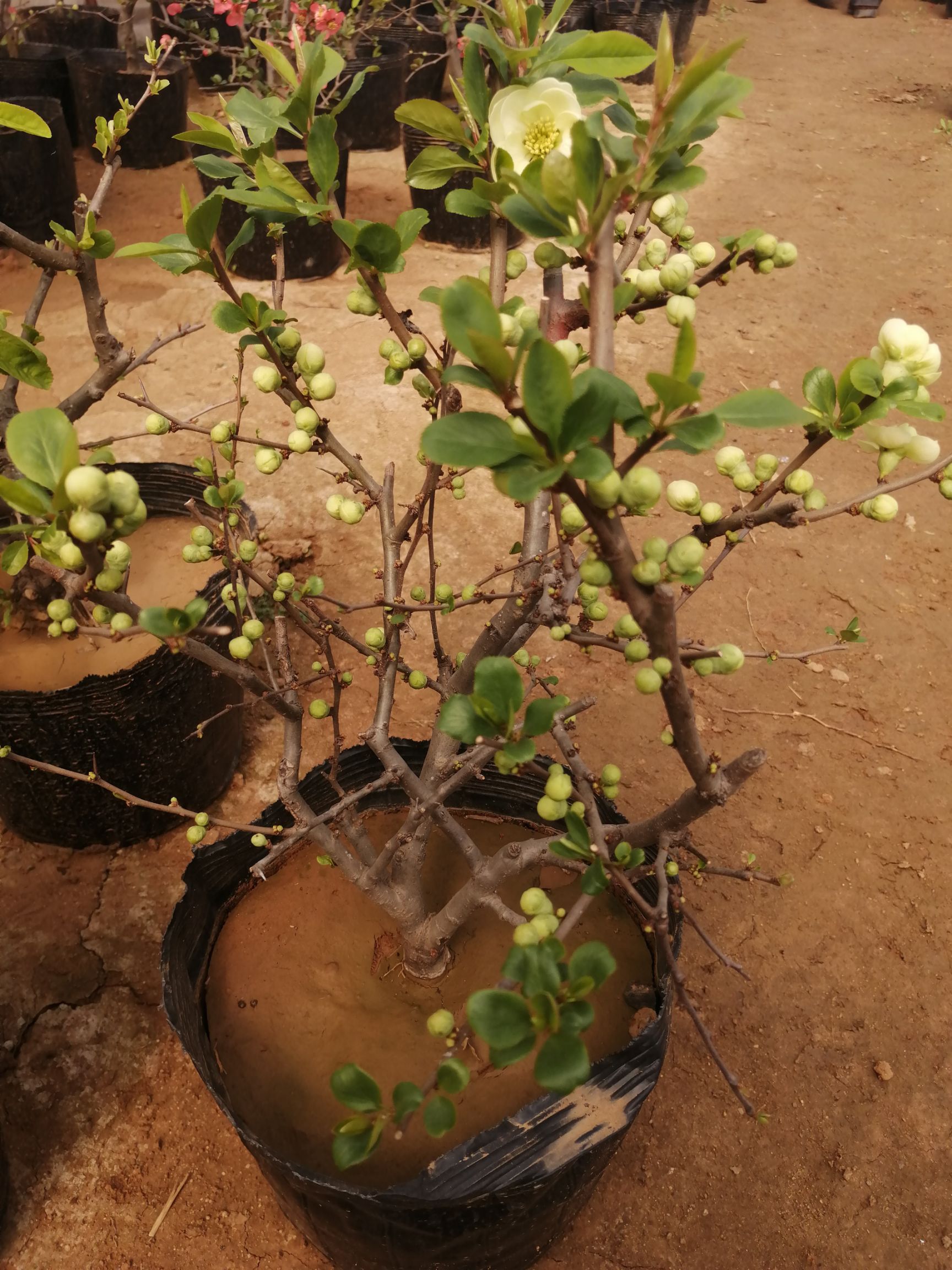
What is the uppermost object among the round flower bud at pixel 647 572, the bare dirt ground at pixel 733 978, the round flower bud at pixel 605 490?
the round flower bud at pixel 605 490

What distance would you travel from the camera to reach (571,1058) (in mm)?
605

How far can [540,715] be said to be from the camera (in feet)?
2.21

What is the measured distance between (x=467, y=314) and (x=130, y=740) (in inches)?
58.5

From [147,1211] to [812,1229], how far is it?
111cm

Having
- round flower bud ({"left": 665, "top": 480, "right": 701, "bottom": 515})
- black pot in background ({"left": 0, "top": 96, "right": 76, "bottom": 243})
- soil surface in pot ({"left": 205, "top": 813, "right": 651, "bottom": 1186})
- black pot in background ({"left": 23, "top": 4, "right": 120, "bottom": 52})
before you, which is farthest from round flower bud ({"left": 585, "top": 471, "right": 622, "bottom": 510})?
black pot in background ({"left": 23, "top": 4, "right": 120, "bottom": 52})

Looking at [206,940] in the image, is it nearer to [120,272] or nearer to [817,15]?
[120,272]

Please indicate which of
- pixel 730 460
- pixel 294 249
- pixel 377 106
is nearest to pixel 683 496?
pixel 730 460

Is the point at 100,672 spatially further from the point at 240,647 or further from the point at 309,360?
the point at 309,360

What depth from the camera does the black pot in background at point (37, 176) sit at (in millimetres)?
4078

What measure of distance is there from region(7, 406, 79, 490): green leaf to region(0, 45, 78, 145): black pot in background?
5414 millimetres

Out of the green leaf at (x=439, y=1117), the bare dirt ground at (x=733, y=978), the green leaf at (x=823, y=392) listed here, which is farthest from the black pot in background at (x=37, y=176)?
the green leaf at (x=439, y=1117)

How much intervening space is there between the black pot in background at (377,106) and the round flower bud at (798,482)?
5.67m

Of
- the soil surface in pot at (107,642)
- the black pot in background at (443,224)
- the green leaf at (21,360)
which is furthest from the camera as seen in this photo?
the black pot in background at (443,224)

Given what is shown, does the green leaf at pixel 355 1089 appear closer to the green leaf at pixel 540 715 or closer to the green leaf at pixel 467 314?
the green leaf at pixel 540 715
